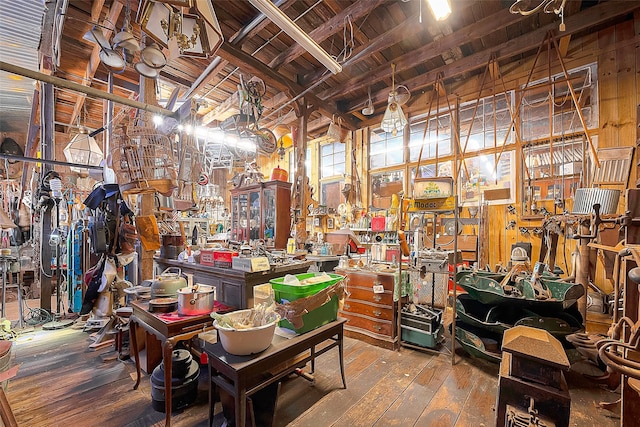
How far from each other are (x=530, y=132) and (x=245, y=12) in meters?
5.19

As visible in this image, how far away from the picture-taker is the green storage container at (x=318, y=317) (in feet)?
6.30

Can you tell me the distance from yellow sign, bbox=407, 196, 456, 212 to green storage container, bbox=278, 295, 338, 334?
1536mm

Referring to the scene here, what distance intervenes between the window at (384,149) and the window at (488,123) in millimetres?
1377

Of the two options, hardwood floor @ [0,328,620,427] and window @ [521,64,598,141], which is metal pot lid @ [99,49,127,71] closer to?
hardwood floor @ [0,328,620,427]

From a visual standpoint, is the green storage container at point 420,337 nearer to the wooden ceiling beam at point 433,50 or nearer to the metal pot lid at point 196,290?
the metal pot lid at point 196,290

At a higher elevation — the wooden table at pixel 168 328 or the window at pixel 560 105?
the window at pixel 560 105

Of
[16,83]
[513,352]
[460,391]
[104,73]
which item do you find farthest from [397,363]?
[104,73]

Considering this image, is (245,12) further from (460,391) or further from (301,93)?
(460,391)

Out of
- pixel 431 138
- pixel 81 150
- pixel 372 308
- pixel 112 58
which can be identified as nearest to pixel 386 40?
pixel 431 138

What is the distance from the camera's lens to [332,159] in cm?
764

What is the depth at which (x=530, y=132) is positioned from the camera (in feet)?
15.5

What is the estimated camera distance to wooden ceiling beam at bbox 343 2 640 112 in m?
3.53

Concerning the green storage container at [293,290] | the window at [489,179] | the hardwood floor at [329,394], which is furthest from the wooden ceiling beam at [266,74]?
the hardwood floor at [329,394]

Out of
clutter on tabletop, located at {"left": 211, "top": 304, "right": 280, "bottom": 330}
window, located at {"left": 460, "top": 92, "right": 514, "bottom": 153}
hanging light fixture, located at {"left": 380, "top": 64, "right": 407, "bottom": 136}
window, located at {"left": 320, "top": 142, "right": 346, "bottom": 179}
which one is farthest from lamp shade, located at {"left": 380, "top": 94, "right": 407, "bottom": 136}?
clutter on tabletop, located at {"left": 211, "top": 304, "right": 280, "bottom": 330}
